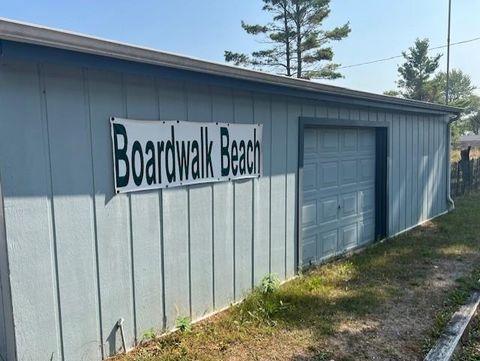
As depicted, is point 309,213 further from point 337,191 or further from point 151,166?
point 151,166

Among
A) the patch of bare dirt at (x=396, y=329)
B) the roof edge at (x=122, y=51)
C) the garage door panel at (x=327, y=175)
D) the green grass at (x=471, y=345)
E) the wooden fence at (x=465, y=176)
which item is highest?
the roof edge at (x=122, y=51)

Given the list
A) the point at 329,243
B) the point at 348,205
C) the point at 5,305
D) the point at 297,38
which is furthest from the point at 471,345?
the point at 297,38

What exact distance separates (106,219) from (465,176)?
41.1 feet

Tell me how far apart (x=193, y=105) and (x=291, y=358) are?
236 centimetres

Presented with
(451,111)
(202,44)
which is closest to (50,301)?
(451,111)

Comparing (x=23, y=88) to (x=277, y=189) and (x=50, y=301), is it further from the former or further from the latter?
(x=277, y=189)

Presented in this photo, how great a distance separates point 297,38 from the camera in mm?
24328

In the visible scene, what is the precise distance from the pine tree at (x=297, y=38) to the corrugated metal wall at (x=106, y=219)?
2060cm

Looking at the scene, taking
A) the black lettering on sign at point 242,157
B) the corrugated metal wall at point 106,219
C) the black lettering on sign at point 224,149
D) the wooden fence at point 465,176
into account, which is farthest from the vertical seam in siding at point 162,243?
the wooden fence at point 465,176

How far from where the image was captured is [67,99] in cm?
298

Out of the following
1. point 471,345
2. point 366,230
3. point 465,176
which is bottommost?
point 471,345

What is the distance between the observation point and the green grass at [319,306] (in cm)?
350

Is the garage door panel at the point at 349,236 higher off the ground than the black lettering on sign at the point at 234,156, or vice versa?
the black lettering on sign at the point at 234,156

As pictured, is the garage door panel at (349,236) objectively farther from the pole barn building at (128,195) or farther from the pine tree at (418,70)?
the pine tree at (418,70)
